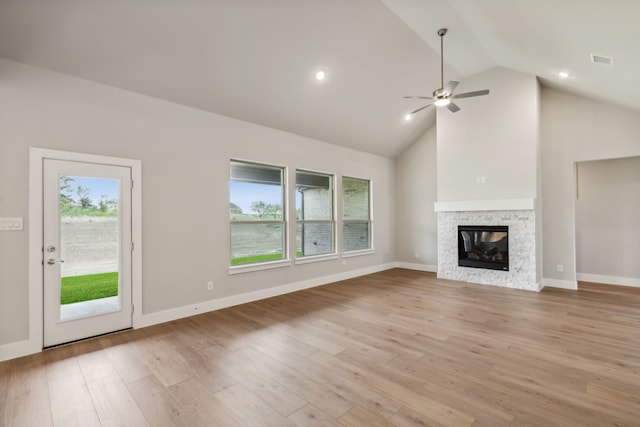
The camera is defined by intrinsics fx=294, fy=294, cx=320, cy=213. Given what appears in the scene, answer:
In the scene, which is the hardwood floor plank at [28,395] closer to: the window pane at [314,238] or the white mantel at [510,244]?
the window pane at [314,238]

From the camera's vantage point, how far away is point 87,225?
11.1 ft

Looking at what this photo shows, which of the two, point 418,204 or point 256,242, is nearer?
point 256,242

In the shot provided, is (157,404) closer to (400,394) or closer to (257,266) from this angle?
(400,394)

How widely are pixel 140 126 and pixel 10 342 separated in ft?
8.64

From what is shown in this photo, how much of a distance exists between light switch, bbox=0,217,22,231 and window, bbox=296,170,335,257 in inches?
147

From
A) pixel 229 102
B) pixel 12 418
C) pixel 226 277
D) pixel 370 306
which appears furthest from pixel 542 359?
pixel 229 102

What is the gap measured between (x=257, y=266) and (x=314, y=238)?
1535 mm

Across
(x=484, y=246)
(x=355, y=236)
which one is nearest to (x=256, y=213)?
(x=355, y=236)

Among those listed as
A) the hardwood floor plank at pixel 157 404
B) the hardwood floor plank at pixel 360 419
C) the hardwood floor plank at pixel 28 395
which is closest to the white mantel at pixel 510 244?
the hardwood floor plank at pixel 360 419

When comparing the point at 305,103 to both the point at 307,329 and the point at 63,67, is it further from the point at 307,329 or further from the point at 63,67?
the point at 307,329

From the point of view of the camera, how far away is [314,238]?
605 cm

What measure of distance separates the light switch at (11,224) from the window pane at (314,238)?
3.75 metres

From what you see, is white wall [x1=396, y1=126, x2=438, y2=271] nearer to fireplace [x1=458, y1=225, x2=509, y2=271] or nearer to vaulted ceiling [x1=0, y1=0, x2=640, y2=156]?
fireplace [x1=458, y1=225, x2=509, y2=271]

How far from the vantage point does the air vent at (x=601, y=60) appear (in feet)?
11.1
